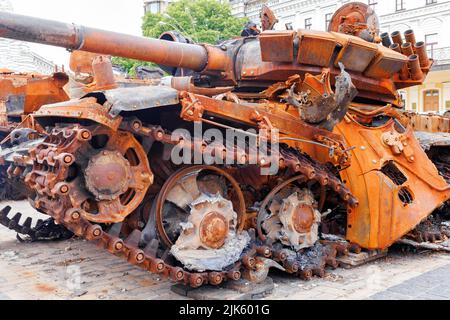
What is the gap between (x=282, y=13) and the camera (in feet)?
122

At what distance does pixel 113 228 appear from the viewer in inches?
206

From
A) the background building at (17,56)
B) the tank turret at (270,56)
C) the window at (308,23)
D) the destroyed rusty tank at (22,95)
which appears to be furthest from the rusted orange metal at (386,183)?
the window at (308,23)

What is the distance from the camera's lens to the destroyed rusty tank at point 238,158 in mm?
4836

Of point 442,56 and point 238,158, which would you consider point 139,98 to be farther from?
point 442,56

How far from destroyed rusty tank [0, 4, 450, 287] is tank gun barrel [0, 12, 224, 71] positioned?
17 millimetres

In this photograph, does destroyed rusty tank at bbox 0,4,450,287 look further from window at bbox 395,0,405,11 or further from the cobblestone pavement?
window at bbox 395,0,405,11

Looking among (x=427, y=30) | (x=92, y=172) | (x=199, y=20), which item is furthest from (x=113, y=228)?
(x=199, y=20)

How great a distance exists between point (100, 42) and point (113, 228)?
6.64ft

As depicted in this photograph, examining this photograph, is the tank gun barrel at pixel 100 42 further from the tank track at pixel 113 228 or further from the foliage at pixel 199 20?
the foliage at pixel 199 20

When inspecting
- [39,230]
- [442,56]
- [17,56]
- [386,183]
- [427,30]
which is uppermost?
[427,30]

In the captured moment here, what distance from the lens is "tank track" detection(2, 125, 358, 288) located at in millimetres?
4492

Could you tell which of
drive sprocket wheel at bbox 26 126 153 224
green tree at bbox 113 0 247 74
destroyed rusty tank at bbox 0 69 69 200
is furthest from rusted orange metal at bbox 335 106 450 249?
green tree at bbox 113 0 247 74

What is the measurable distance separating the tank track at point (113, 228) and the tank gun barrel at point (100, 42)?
100cm
